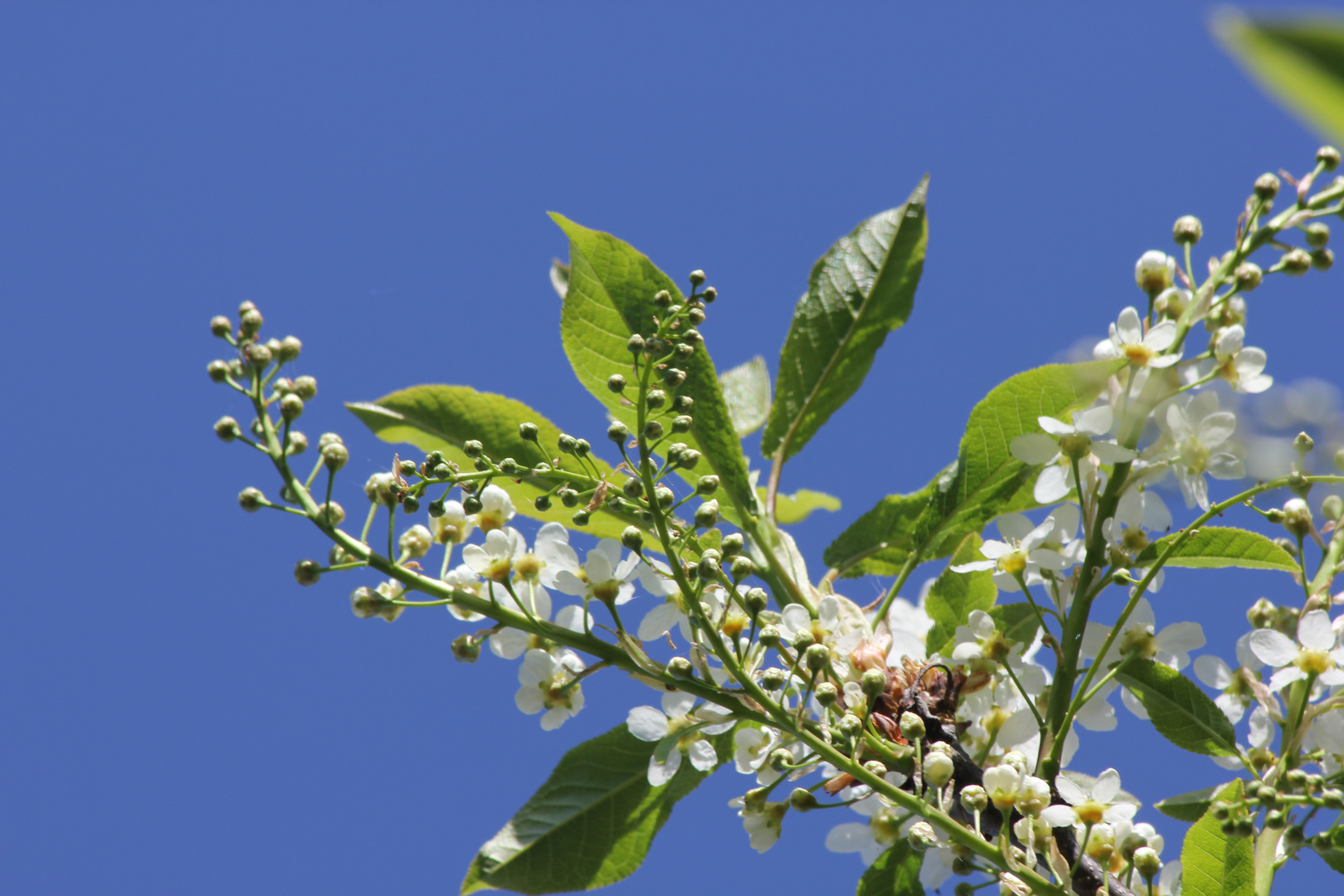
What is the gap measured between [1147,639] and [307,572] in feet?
3.73

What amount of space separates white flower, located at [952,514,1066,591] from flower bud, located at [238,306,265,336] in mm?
1022

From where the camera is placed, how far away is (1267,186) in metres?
1.29

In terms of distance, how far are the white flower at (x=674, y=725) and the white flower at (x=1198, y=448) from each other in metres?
0.69

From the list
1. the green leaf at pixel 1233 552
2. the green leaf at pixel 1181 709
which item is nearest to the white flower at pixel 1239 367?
the green leaf at pixel 1233 552

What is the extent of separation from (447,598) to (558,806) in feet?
2.00

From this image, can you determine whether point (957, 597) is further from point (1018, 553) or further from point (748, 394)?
point (748, 394)

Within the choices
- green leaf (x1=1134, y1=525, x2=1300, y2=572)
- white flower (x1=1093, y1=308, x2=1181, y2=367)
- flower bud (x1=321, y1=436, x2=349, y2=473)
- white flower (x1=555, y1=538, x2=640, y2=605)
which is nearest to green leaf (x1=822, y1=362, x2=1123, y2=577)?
white flower (x1=1093, y1=308, x2=1181, y2=367)

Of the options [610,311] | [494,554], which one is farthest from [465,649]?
[610,311]

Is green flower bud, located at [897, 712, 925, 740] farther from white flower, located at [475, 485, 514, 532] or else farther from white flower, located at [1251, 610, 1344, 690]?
white flower, located at [475, 485, 514, 532]

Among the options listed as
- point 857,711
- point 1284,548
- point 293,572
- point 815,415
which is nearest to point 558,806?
point 857,711

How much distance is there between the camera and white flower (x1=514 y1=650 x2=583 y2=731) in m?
1.41

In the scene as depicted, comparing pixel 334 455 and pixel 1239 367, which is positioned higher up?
pixel 1239 367

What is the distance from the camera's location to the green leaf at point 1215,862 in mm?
1319

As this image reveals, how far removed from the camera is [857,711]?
1.41 meters
